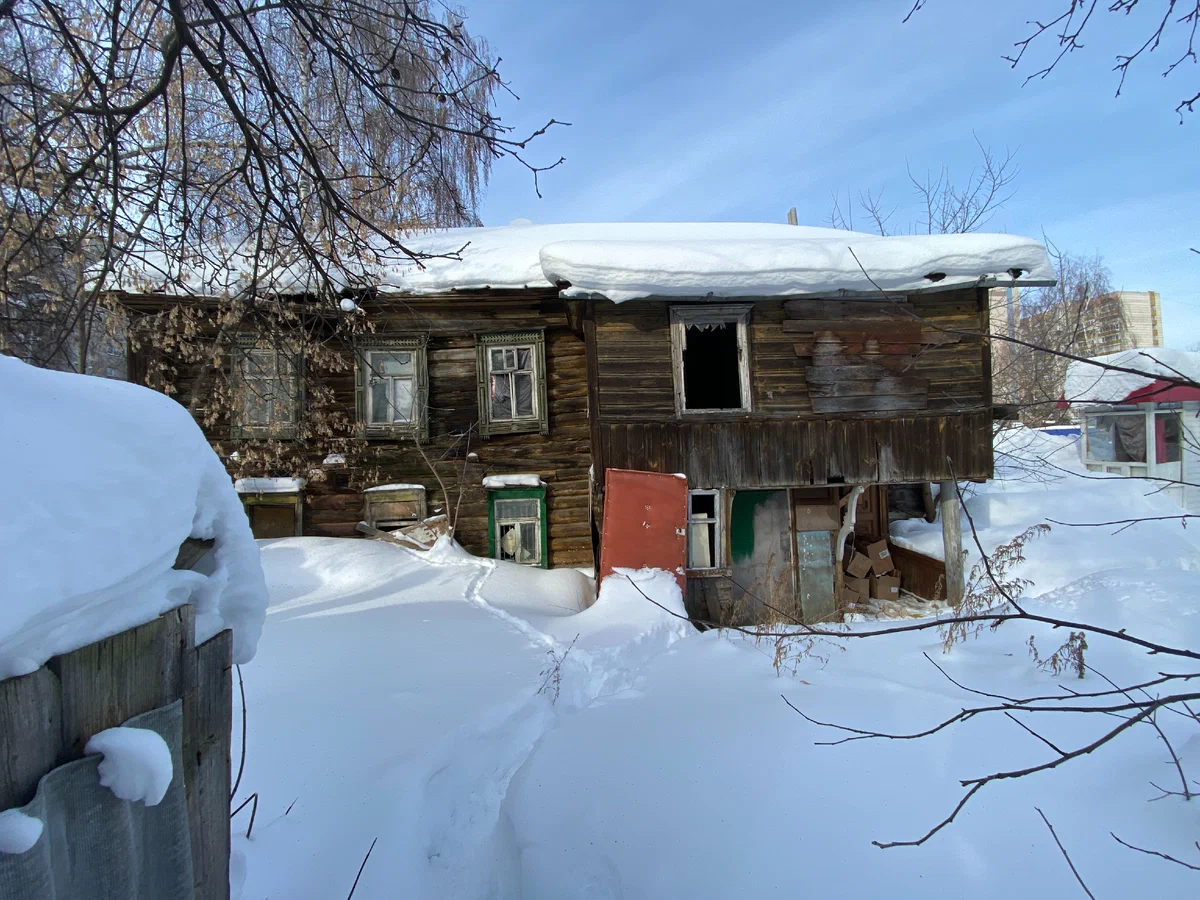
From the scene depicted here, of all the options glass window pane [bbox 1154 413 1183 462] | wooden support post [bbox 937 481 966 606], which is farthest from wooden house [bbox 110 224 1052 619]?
glass window pane [bbox 1154 413 1183 462]

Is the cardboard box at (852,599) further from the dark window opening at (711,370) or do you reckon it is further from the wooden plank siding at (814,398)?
the dark window opening at (711,370)

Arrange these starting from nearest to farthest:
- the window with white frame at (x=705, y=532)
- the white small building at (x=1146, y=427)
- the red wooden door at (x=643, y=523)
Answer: the red wooden door at (x=643, y=523)
the window with white frame at (x=705, y=532)
the white small building at (x=1146, y=427)

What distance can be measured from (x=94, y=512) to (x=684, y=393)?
333 inches

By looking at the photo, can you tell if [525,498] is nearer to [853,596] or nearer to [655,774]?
[853,596]

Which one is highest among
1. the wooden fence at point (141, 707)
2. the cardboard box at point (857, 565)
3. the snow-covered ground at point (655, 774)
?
the wooden fence at point (141, 707)

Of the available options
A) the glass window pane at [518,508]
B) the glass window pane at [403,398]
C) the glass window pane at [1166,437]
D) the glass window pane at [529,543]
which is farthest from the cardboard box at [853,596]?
the glass window pane at [1166,437]

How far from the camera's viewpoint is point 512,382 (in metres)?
11.6

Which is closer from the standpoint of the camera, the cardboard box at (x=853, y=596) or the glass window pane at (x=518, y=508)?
the cardboard box at (x=853, y=596)

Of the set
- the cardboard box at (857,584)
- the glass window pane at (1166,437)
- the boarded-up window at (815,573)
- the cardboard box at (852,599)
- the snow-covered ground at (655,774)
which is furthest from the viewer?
the glass window pane at (1166,437)

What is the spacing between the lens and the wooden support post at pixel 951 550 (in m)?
9.85

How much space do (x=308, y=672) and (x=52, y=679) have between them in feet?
13.1

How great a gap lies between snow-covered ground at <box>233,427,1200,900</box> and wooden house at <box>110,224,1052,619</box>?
11.3 ft

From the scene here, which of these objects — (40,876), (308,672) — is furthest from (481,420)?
(40,876)

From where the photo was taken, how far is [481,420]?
11.5 meters
